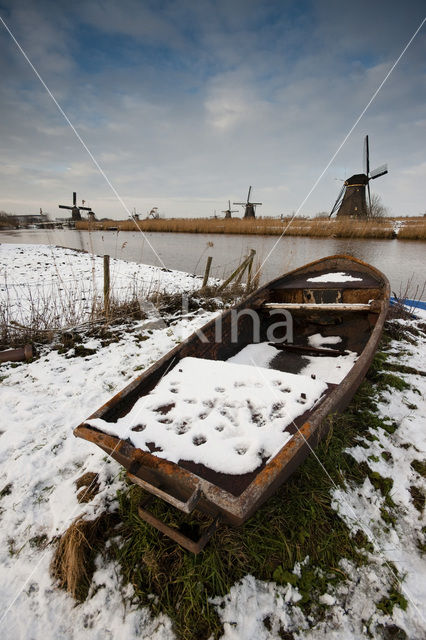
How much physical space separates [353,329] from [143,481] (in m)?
3.30

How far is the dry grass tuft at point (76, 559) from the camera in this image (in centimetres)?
153

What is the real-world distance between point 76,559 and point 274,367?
7.72 feet

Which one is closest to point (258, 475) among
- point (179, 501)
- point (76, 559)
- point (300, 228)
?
point (179, 501)

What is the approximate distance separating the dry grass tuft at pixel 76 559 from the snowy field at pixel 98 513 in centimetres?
4

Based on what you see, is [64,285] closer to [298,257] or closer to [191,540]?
[191,540]

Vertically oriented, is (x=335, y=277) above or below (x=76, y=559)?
above

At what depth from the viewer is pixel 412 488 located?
2045 mm

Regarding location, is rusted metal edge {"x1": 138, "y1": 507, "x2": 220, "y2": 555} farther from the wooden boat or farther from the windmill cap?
the windmill cap

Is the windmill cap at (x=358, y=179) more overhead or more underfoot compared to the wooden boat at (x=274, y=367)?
more overhead

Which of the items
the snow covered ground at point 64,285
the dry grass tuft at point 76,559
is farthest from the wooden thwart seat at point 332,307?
the dry grass tuft at point 76,559

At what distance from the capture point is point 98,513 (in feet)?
6.07

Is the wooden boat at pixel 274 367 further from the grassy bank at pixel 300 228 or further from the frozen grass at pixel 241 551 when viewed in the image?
the grassy bank at pixel 300 228

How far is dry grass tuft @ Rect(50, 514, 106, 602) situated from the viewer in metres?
1.53

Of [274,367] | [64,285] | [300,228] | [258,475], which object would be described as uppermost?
[300,228]
